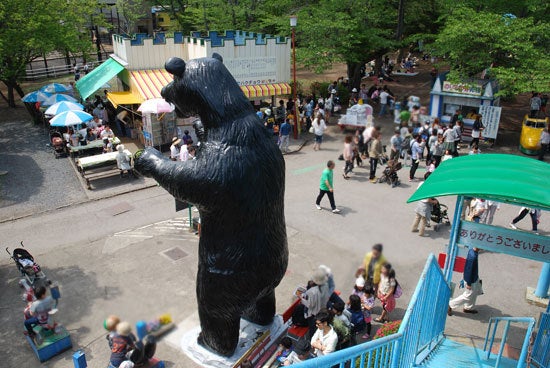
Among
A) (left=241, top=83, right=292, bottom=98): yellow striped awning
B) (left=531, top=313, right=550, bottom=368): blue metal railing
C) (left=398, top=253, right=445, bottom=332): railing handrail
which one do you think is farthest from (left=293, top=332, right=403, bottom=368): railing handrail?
(left=241, top=83, right=292, bottom=98): yellow striped awning

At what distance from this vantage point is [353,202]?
11.6 meters

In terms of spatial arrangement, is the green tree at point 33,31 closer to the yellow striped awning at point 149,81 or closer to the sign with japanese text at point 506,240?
the yellow striped awning at point 149,81

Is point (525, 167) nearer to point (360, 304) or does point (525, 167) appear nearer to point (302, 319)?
point (360, 304)

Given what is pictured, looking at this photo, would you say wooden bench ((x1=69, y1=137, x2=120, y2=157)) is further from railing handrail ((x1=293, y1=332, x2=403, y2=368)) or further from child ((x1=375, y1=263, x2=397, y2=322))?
railing handrail ((x1=293, y1=332, x2=403, y2=368))

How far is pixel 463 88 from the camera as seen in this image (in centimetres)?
1582

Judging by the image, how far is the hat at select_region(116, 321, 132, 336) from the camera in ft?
19.0

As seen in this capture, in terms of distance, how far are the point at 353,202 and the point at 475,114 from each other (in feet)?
23.9

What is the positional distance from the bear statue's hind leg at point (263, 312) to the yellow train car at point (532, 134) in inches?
473

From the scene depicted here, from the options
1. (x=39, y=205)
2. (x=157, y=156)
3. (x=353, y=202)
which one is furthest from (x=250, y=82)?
(x=157, y=156)

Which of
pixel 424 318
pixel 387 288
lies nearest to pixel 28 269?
pixel 387 288

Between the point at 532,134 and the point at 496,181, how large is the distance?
1063cm

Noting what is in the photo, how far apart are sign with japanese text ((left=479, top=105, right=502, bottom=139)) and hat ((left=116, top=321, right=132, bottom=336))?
13.3 m

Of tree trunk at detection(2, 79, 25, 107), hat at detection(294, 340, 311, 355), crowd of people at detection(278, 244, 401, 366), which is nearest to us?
crowd of people at detection(278, 244, 401, 366)

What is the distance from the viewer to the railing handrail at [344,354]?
2723 mm
